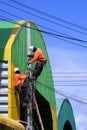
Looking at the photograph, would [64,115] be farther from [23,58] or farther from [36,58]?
[36,58]

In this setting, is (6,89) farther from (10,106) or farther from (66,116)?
(66,116)

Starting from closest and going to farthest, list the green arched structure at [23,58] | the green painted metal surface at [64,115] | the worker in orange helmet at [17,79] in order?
1. the green arched structure at [23,58]
2. the worker in orange helmet at [17,79]
3. the green painted metal surface at [64,115]

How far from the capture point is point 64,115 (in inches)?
1486

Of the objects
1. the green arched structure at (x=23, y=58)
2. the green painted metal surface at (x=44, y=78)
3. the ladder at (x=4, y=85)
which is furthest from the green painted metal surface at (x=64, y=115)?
the ladder at (x=4, y=85)

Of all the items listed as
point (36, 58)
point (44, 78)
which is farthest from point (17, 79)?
point (44, 78)

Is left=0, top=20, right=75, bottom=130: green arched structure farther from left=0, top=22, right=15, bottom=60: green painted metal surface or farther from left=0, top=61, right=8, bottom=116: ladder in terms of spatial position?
left=0, top=61, right=8, bottom=116: ladder

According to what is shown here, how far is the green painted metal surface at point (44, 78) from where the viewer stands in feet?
92.6

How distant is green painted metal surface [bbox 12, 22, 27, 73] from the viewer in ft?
80.1

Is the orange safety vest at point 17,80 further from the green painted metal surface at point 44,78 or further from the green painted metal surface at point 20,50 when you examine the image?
the green painted metal surface at point 44,78

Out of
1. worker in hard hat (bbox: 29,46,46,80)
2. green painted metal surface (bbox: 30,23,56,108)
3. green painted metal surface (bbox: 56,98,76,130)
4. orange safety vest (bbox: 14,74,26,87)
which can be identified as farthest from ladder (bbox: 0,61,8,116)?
green painted metal surface (bbox: 56,98,76,130)

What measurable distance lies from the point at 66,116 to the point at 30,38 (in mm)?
12221

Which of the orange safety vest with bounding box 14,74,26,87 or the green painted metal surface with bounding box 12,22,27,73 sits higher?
the green painted metal surface with bounding box 12,22,27,73

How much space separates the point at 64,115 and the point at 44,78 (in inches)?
324

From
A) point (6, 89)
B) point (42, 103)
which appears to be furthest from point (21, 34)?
point (42, 103)
